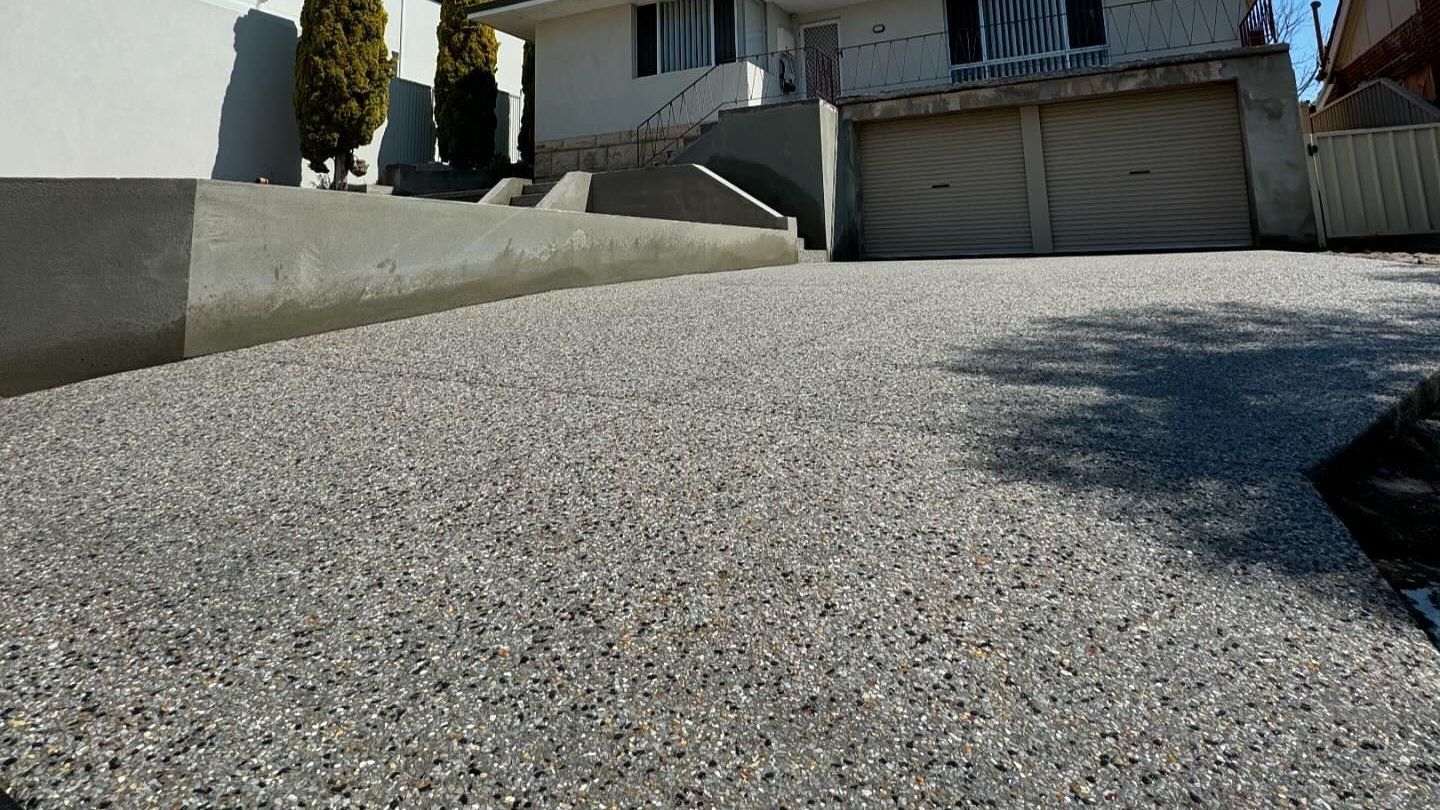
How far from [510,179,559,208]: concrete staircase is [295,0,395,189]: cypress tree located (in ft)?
14.1

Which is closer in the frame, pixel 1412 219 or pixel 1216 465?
pixel 1216 465

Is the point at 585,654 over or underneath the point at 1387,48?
underneath

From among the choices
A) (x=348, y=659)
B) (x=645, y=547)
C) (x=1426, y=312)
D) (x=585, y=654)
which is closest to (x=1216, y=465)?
(x=645, y=547)

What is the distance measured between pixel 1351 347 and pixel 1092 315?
1.25 m

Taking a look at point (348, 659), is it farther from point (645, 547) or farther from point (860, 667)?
point (860, 667)

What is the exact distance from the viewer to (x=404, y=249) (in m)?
4.68

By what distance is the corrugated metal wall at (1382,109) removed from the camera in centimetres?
1153

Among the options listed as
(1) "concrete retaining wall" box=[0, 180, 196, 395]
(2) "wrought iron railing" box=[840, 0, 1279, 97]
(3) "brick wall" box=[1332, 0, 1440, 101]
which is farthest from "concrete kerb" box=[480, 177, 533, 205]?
(3) "brick wall" box=[1332, 0, 1440, 101]

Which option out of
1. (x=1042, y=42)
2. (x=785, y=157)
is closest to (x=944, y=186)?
A: (x=785, y=157)

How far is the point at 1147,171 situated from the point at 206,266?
39.2 feet

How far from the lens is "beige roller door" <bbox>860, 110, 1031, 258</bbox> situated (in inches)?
452

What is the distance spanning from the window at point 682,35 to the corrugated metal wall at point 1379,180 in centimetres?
914

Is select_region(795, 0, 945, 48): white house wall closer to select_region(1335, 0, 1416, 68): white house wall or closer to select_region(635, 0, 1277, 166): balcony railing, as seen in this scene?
select_region(635, 0, 1277, 166): balcony railing

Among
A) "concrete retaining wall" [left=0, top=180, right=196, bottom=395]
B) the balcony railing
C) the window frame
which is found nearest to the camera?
"concrete retaining wall" [left=0, top=180, right=196, bottom=395]
